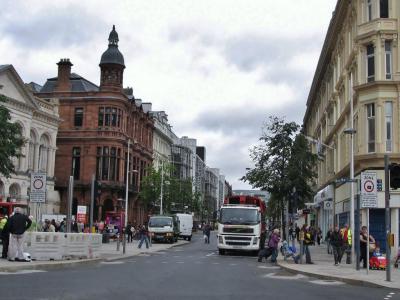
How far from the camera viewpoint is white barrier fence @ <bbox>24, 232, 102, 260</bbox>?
71.3ft

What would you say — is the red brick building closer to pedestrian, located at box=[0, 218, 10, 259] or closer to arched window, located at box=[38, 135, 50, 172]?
arched window, located at box=[38, 135, 50, 172]

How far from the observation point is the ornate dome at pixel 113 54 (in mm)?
69938

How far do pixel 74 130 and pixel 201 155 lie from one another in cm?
9759

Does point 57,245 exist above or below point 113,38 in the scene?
below

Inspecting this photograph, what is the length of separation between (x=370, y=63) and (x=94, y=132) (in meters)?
41.8

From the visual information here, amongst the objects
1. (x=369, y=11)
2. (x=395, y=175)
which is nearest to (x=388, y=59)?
(x=369, y=11)

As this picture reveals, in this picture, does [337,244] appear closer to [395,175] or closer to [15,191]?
[395,175]

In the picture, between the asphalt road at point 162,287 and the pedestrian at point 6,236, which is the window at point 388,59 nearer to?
the asphalt road at point 162,287

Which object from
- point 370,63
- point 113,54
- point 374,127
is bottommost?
point 374,127

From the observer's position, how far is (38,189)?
69.5 feet

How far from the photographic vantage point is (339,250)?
84.1ft

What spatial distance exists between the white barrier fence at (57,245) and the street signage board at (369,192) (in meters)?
11.0

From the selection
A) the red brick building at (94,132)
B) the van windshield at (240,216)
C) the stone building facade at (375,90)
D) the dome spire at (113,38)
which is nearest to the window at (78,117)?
the red brick building at (94,132)

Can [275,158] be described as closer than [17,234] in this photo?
No
